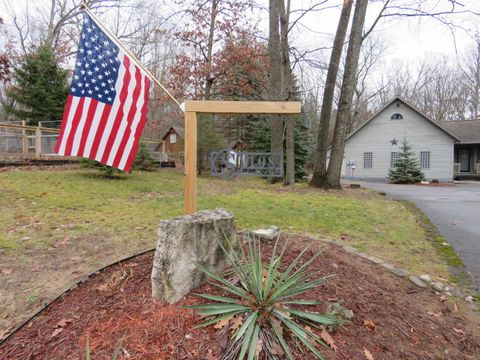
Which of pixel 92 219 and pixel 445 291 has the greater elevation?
pixel 92 219

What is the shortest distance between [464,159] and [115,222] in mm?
29472

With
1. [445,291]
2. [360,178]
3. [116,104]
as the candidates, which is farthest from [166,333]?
[360,178]

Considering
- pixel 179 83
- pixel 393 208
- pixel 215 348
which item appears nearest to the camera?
pixel 215 348

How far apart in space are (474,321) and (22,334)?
150 inches

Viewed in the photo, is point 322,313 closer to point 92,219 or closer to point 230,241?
point 230,241

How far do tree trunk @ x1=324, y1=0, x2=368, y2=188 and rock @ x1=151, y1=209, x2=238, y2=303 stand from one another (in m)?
8.81

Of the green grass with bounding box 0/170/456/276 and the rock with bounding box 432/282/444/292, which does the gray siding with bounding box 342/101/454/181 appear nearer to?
the green grass with bounding box 0/170/456/276

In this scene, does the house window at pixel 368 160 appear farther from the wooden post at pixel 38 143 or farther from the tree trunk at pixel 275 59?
the wooden post at pixel 38 143

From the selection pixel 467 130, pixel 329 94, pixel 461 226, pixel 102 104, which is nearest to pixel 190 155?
pixel 102 104

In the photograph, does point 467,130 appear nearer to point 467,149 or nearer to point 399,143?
point 467,149

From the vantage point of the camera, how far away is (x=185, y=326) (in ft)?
7.55

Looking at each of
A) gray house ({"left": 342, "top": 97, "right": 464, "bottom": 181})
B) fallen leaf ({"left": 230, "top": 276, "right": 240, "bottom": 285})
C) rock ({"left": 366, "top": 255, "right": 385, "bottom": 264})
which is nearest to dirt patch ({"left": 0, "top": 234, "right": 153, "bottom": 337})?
fallen leaf ({"left": 230, "top": 276, "right": 240, "bottom": 285})

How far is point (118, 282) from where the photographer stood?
9.76 ft

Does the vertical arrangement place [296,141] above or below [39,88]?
below
